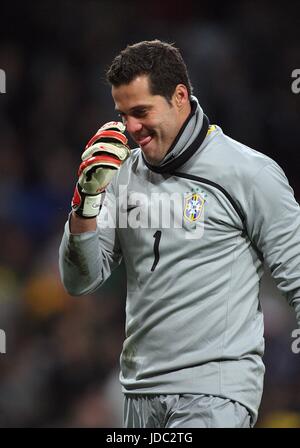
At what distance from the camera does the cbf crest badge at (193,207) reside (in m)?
2.75

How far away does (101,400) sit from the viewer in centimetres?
480

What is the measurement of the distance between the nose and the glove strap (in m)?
0.22

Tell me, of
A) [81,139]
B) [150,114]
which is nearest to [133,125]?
[150,114]

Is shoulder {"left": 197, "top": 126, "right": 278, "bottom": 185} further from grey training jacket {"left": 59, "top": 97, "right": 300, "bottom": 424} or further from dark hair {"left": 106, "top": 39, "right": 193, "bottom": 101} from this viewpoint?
dark hair {"left": 106, "top": 39, "right": 193, "bottom": 101}

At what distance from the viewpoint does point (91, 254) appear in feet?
9.26

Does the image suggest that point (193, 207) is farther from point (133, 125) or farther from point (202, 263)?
point (133, 125)

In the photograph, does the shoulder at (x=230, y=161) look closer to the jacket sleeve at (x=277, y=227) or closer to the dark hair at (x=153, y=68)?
the jacket sleeve at (x=277, y=227)

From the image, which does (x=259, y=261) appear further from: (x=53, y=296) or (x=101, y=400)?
(x=53, y=296)

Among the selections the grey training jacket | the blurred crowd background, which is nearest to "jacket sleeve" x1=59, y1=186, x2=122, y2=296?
the grey training jacket

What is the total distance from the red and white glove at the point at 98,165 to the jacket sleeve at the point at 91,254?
0.29ft

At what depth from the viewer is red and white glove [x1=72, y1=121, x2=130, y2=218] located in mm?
2713

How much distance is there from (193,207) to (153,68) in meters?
0.45

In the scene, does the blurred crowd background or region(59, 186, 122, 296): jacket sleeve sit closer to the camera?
region(59, 186, 122, 296): jacket sleeve

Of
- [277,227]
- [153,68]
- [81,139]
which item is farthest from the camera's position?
[81,139]
